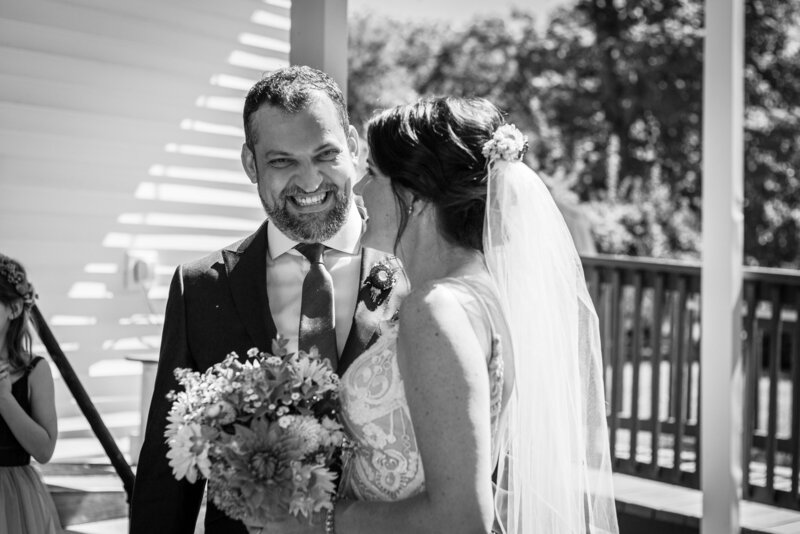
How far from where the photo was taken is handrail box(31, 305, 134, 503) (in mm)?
4234

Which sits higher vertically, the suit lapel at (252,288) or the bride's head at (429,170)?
the bride's head at (429,170)

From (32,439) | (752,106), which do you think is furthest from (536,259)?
(752,106)

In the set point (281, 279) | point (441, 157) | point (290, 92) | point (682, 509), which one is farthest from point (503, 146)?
point (682, 509)

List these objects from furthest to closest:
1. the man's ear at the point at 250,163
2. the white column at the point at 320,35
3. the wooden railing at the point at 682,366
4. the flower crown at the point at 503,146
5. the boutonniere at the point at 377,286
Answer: the wooden railing at the point at 682,366
the white column at the point at 320,35
the man's ear at the point at 250,163
the boutonniere at the point at 377,286
the flower crown at the point at 503,146

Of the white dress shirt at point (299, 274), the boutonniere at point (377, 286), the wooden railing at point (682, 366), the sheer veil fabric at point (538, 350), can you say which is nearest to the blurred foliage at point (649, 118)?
the wooden railing at point (682, 366)

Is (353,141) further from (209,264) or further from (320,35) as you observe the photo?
(320,35)

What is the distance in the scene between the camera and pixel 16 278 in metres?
4.07

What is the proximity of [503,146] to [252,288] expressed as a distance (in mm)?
891

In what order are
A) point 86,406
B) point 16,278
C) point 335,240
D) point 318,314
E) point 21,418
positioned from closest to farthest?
point 318,314 < point 335,240 < point 21,418 < point 16,278 < point 86,406

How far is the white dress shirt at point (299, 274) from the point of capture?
3.02 metres

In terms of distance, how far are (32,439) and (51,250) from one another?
147 centimetres

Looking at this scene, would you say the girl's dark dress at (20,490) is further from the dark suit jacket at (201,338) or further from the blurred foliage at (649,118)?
the blurred foliage at (649,118)

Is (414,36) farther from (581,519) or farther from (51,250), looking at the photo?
(581,519)

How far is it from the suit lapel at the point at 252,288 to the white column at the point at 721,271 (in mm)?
3206
